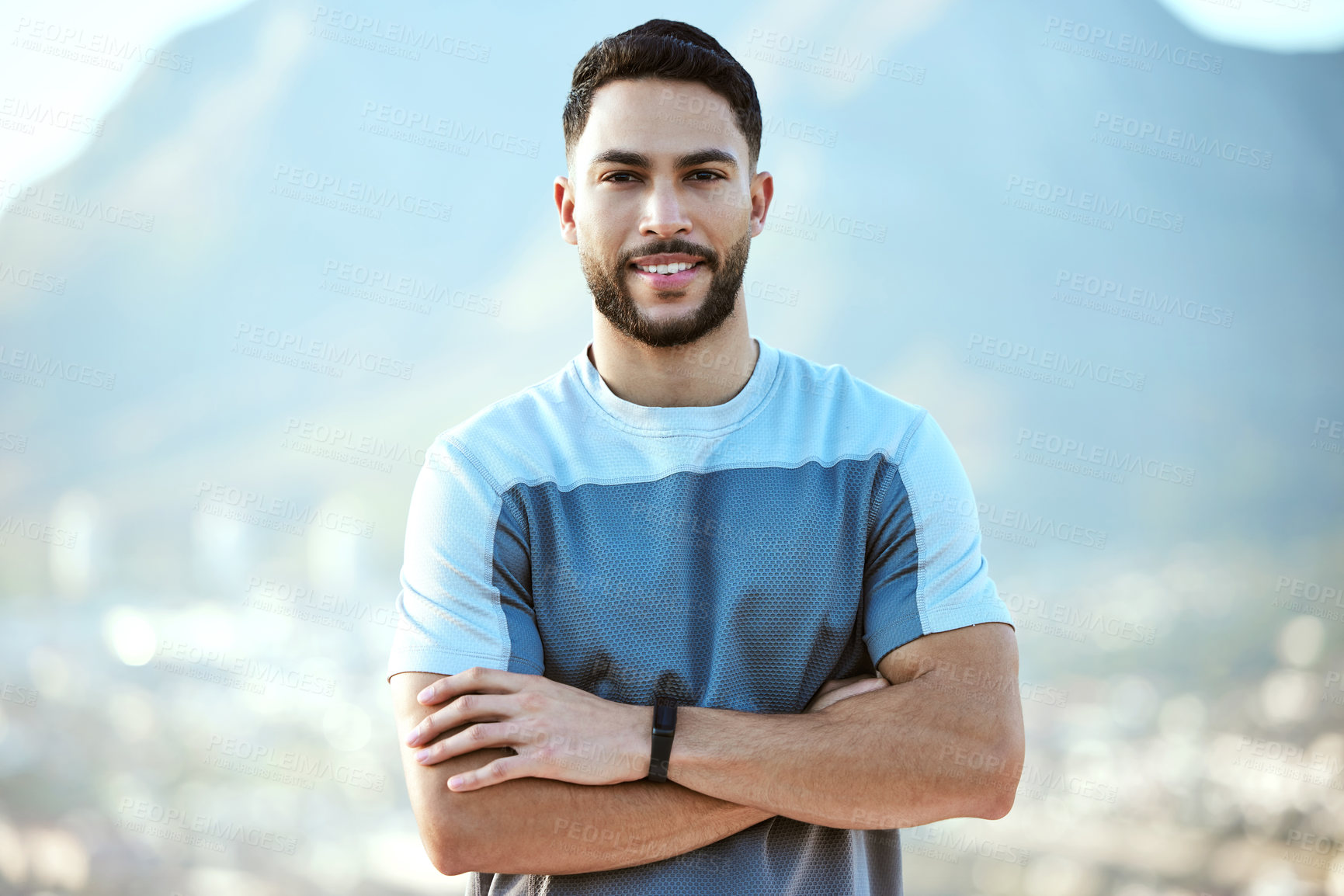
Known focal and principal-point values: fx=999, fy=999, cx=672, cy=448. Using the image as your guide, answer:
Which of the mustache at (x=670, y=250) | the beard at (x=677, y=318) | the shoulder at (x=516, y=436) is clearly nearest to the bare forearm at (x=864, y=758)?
the shoulder at (x=516, y=436)

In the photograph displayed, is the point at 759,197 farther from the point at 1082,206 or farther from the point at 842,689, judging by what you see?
the point at 1082,206

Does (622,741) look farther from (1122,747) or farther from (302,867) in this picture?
(1122,747)

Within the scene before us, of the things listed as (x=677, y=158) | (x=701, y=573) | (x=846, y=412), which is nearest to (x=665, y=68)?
(x=677, y=158)

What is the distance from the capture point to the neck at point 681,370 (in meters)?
1.62

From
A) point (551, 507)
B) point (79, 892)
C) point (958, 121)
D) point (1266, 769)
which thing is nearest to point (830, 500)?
point (551, 507)

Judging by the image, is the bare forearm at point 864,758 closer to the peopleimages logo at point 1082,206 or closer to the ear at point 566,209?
the ear at point 566,209

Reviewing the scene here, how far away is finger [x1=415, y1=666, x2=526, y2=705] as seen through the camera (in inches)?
53.8

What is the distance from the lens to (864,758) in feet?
4.47

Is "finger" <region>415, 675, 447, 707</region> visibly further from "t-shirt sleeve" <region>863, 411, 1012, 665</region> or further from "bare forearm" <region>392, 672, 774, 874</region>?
"t-shirt sleeve" <region>863, 411, 1012, 665</region>

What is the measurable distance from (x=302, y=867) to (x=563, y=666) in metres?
2.51

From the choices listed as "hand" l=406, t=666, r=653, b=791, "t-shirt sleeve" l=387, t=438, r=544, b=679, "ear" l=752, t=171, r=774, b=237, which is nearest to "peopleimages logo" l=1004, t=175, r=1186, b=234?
"ear" l=752, t=171, r=774, b=237

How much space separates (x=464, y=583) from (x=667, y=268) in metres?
0.59

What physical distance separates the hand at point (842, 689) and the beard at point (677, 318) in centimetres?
58

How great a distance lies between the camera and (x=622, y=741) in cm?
135
